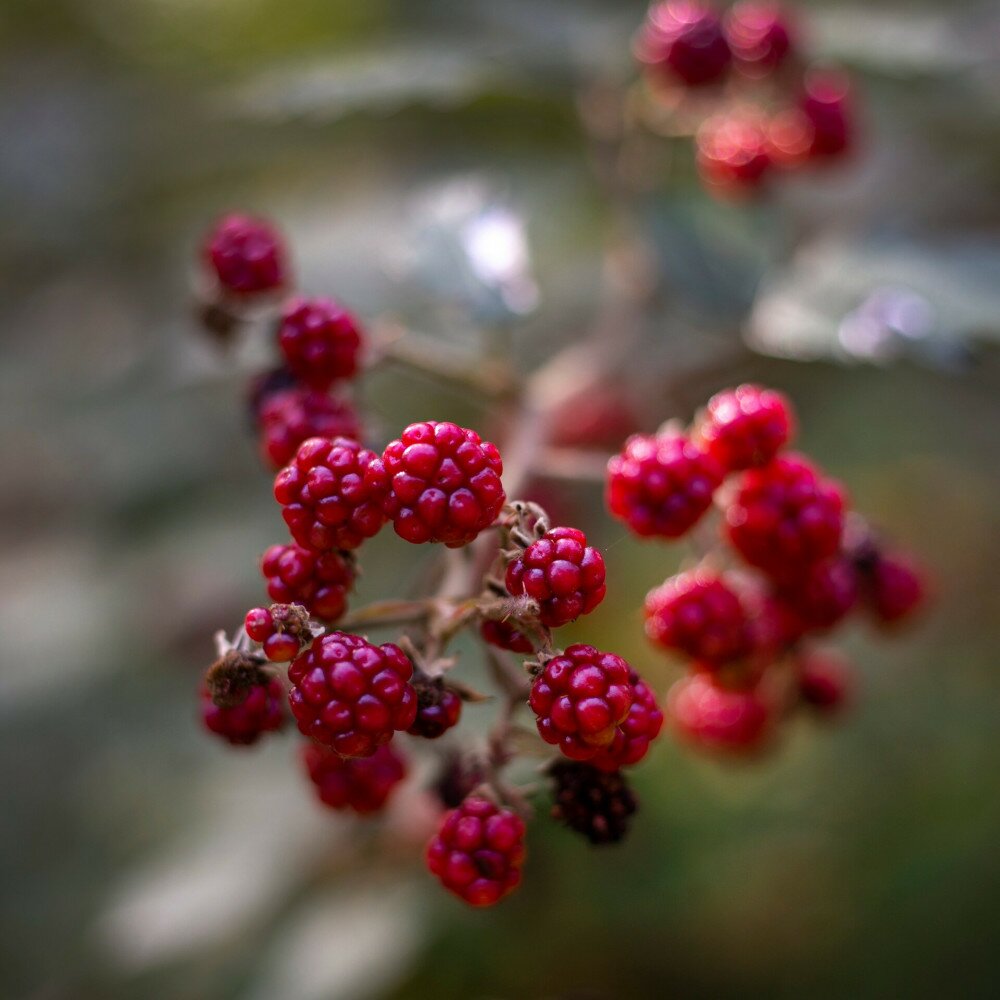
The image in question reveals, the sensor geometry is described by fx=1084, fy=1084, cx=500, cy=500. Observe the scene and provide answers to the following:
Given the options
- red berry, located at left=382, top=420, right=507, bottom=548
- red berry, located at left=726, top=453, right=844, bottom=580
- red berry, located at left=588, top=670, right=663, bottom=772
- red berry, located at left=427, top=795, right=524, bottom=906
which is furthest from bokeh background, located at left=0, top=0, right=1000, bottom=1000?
red berry, located at left=427, top=795, right=524, bottom=906

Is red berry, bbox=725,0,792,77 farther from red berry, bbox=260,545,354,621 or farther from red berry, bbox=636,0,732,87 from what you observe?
red berry, bbox=260,545,354,621

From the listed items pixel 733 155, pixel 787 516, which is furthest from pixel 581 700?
pixel 733 155

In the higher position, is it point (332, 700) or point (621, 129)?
point (621, 129)

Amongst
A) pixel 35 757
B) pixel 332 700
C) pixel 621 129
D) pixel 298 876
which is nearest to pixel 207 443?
pixel 35 757

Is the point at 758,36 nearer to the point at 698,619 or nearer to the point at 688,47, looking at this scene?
the point at 688,47

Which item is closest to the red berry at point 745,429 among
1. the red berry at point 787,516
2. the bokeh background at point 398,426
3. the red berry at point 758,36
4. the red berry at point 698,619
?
the red berry at point 787,516

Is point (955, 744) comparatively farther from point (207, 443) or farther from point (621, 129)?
point (207, 443)

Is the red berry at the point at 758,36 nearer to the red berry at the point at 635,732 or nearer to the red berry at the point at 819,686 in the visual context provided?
the red berry at the point at 819,686

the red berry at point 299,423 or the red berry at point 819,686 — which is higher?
the red berry at point 299,423
